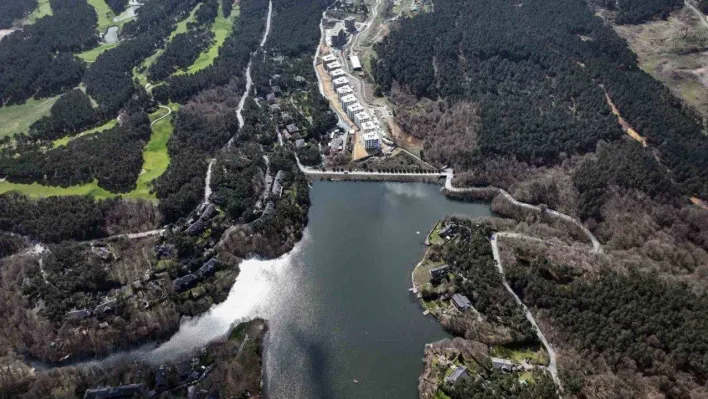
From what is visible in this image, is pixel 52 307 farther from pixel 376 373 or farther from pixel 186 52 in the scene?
pixel 186 52

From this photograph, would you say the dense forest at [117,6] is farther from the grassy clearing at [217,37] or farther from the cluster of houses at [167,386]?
the cluster of houses at [167,386]

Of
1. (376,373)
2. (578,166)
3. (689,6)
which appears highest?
(689,6)

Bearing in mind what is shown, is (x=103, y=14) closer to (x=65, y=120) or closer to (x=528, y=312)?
(x=65, y=120)

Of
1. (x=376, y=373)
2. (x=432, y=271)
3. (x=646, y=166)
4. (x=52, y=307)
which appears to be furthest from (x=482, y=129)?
(x=52, y=307)

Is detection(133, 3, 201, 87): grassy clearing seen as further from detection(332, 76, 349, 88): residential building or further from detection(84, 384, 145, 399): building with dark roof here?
detection(84, 384, 145, 399): building with dark roof

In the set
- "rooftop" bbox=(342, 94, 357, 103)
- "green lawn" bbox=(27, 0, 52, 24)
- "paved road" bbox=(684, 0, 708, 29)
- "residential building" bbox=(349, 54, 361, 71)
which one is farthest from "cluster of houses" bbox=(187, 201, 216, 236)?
"paved road" bbox=(684, 0, 708, 29)

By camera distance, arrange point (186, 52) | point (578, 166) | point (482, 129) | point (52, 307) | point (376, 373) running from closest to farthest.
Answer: point (376, 373), point (52, 307), point (578, 166), point (482, 129), point (186, 52)
